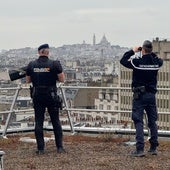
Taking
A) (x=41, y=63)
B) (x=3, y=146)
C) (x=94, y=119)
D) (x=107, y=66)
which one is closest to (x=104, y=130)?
(x=94, y=119)

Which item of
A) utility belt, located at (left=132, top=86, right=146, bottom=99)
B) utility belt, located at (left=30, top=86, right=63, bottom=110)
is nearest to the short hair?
→ utility belt, located at (left=132, top=86, right=146, bottom=99)

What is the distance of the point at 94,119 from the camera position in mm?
14945

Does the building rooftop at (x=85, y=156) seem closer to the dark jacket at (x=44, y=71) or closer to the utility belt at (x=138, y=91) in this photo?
the utility belt at (x=138, y=91)

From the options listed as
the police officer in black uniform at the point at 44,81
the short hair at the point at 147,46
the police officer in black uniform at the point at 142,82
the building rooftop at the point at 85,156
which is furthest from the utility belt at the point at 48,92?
the short hair at the point at 147,46

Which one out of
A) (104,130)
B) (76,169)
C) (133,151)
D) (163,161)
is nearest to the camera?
(76,169)

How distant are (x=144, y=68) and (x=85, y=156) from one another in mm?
1615

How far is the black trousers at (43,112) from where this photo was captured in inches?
423

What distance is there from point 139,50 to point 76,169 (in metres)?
2.16

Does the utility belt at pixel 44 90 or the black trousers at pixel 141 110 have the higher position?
the utility belt at pixel 44 90

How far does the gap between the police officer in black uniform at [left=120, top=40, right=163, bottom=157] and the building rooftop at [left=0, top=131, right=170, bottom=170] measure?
0.47m

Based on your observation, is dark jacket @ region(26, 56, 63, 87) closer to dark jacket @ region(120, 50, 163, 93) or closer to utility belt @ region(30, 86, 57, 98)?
utility belt @ region(30, 86, 57, 98)

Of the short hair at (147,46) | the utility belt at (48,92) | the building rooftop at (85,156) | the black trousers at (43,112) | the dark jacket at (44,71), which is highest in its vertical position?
the short hair at (147,46)

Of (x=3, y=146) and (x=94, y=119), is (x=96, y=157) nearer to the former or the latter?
(x=3, y=146)

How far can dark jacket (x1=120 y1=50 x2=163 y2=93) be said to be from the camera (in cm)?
1034
